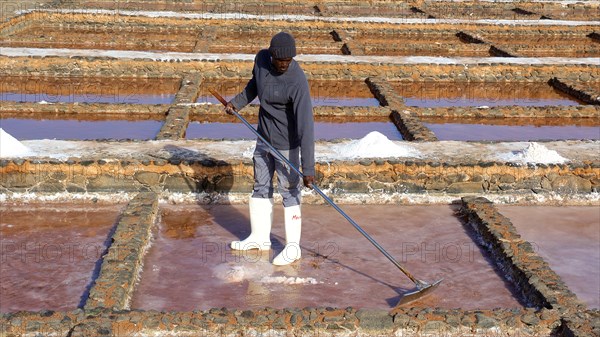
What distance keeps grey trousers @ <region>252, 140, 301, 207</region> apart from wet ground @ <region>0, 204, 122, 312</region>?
1.18 m

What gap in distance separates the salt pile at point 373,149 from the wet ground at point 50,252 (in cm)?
199

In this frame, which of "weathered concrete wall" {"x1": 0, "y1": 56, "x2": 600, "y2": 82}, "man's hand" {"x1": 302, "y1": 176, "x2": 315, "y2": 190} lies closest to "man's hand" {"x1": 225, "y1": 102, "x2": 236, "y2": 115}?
"man's hand" {"x1": 302, "y1": 176, "x2": 315, "y2": 190}

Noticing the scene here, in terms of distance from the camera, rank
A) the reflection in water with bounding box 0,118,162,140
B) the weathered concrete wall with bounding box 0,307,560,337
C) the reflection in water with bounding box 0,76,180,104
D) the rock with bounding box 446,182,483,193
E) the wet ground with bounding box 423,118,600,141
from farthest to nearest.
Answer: the reflection in water with bounding box 0,76,180,104 < the wet ground with bounding box 423,118,600,141 < the reflection in water with bounding box 0,118,162,140 < the rock with bounding box 446,182,483,193 < the weathered concrete wall with bounding box 0,307,560,337

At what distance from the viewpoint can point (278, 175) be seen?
5434 millimetres

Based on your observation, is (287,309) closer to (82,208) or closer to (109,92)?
(82,208)

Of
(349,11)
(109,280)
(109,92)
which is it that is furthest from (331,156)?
(349,11)

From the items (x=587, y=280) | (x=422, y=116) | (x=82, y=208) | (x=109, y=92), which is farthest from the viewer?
(x=109, y=92)

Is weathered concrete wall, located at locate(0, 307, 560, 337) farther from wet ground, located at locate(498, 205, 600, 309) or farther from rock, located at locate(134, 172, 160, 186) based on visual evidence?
rock, located at locate(134, 172, 160, 186)

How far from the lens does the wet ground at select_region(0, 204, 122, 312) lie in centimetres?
504

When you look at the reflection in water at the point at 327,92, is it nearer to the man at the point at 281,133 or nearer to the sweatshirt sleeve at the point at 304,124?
the man at the point at 281,133

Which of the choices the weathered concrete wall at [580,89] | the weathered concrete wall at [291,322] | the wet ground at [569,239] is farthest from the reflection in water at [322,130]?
the weathered concrete wall at [291,322]

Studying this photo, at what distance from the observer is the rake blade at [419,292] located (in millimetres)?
4934

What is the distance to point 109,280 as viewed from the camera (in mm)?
5047

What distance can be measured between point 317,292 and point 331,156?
221 centimetres
